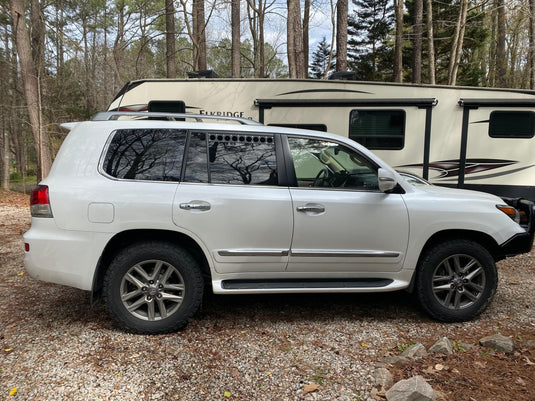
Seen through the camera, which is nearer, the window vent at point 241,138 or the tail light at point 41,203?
the tail light at point 41,203

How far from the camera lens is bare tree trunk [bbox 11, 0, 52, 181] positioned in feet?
40.8

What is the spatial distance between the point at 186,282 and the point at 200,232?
1.45 feet

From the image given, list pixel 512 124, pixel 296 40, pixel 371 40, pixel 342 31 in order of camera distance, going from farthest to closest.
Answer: pixel 371 40 < pixel 296 40 < pixel 342 31 < pixel 512 124

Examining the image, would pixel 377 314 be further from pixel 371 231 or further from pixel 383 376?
pixel 383 376

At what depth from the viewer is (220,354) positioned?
118 inches

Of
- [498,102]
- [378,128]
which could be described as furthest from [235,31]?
[498,102]

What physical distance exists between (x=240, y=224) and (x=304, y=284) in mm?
805

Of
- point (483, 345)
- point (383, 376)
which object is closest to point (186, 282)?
point (383, 376)

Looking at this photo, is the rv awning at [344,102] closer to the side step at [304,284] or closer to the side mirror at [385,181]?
the side mirror at [385,181]

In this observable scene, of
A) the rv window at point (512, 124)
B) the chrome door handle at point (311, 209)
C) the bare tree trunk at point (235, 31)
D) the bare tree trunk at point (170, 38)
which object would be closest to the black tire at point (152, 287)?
the chrome door handle at point (311, 209)

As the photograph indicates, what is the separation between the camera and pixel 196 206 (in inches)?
125

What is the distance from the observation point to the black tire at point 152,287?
3158 millimetres

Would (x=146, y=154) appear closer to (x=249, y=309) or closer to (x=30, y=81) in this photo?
(x=249, y=309)

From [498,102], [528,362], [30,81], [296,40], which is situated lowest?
[528,362]
